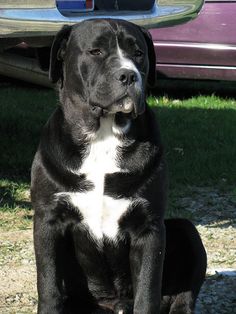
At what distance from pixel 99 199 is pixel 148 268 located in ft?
1.26

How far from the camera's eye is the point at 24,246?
17.9 ft

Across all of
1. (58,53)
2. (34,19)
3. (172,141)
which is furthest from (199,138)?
(58,53)

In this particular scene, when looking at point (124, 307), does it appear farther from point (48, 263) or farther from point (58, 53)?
point (58, 53)

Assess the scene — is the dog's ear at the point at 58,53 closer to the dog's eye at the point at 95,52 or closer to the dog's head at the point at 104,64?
the dog's head at the point at 104,64

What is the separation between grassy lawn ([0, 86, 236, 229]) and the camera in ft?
22.0

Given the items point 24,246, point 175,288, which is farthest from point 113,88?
point 24,246

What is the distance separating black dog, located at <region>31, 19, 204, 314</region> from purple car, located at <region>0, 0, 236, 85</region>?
0.81m

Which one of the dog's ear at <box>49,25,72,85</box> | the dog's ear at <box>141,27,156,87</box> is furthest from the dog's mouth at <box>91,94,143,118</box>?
the dog's ear at <box>141,27,156,87</box>

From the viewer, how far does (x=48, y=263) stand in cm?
395

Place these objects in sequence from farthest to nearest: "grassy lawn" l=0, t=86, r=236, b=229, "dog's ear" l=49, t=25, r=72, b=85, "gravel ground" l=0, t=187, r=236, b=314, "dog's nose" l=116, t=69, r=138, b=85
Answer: "grassy lawn" l=0, t=86, r=236, b=229 → "gravel ground" l=0, t=187, r=236, b=314 → "dog's ear" l=49, t=25, r=72, b=85 → "dog's nose" l=116, t=69, r=138, b=85

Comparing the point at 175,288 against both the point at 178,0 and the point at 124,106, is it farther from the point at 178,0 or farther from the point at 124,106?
the point at 178,0

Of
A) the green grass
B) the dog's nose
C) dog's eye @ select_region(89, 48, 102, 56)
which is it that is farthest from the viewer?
the green grass

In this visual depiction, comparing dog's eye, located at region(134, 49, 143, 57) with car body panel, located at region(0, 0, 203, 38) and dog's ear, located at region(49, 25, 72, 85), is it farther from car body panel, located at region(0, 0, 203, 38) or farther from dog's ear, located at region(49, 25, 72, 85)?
car body panel, located at region(0, 0, 203, 38)

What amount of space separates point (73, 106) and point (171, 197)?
283 cm
